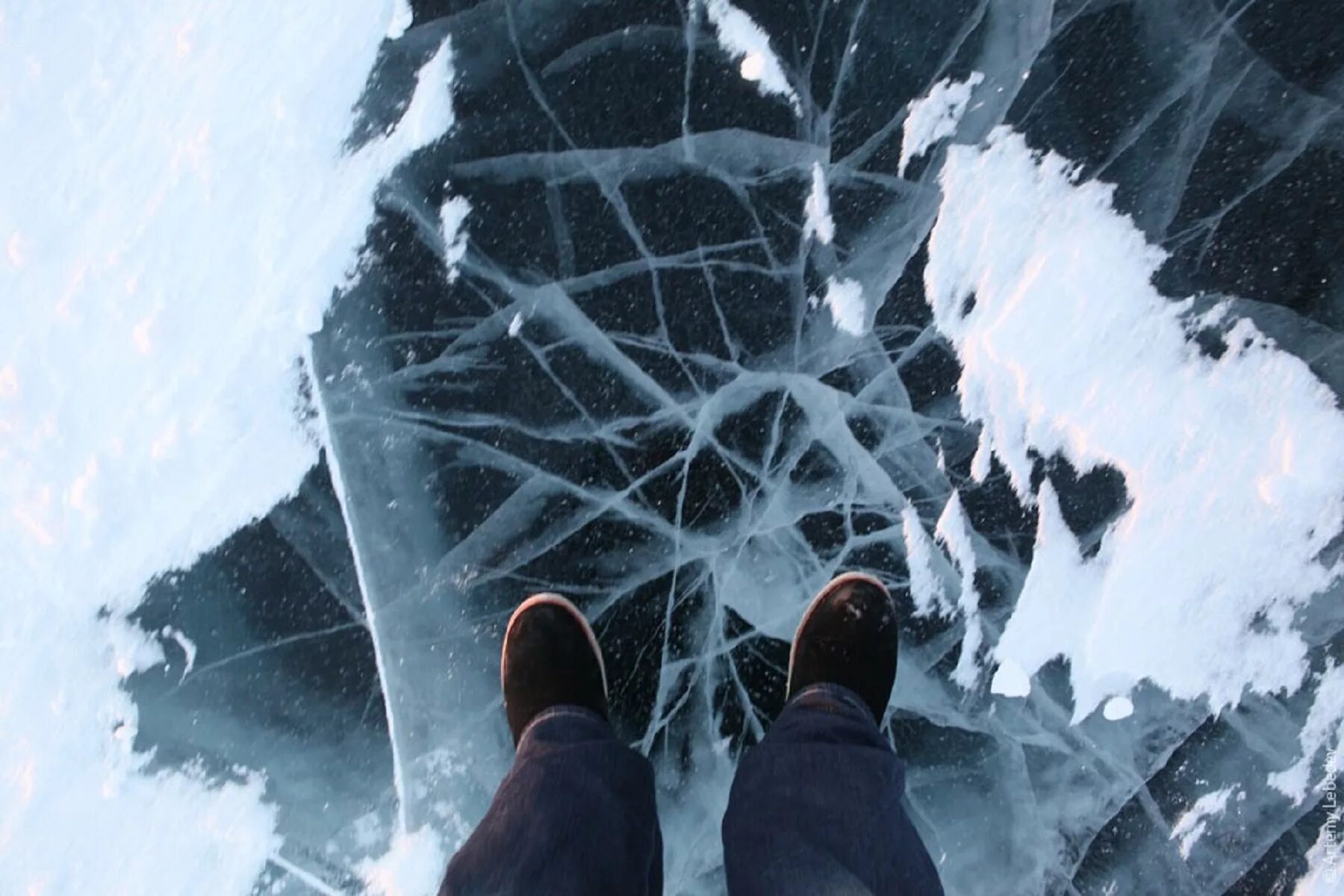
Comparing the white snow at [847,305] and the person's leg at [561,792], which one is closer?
the person's leg at [561,792]

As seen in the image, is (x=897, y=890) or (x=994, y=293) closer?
(x=897, y=890)

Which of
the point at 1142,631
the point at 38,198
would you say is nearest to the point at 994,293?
the point at 1142,631

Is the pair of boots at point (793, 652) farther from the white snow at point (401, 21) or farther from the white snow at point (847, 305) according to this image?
the white snow at point (401, 21)

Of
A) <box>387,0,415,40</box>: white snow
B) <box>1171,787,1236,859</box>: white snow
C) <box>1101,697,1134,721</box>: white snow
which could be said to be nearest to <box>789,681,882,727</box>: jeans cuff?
<box>1101,697,1134,721</box>: white snow

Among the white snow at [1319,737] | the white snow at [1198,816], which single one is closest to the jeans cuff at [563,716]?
the white snow at [1198,816]

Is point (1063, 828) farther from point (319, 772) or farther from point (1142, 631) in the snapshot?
point (319, 772)

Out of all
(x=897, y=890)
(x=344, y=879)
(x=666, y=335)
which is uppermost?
(x=666, y=335)

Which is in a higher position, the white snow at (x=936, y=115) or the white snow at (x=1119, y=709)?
the white snow at (x=936, y=115)

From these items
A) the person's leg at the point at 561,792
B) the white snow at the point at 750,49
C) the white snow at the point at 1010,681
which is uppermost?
the white snow at the point at 750,49
